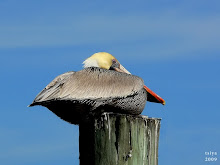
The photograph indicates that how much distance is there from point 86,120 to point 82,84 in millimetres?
481

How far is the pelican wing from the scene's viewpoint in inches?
151

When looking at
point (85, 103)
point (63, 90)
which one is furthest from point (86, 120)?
point (63, 90)

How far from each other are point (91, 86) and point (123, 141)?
111cm

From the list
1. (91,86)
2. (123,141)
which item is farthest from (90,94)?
(123,141)

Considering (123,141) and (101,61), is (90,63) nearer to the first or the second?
(101,61)

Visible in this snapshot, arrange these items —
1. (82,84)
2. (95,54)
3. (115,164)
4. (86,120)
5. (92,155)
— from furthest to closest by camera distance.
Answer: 1. (95,54)
2. (82,84)
3. (86,120)
4. (92,155)
5. (115,164)

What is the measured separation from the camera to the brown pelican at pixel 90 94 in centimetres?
381

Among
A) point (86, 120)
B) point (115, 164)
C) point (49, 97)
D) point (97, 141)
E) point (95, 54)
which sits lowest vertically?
point (115, 164)

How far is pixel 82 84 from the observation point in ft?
13.1

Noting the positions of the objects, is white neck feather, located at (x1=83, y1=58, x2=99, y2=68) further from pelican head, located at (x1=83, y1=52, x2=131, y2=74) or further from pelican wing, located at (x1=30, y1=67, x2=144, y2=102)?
pelican wing, located at (x1=30, y1=67, x2=144, y2=102)

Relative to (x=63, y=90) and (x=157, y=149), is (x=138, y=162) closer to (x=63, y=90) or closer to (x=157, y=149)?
(x=157, y=149)

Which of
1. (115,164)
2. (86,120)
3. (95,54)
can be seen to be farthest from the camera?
(95,54)

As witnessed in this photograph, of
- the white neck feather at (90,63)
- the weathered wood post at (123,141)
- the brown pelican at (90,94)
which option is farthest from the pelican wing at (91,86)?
the white neck feather at (90,63)

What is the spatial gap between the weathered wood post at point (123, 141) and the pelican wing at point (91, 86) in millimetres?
618
